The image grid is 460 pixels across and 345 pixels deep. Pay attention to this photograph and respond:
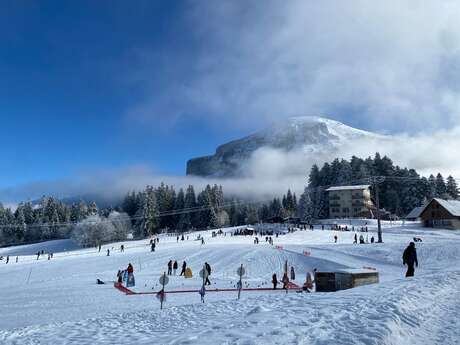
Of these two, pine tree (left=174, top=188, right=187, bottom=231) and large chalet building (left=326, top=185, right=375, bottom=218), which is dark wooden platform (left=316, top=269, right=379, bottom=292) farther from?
large chalet building (left=326, top=185, right=375, bottom=218)

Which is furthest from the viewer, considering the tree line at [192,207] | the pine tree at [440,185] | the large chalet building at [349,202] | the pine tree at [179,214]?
the large chalet building at [349,202]

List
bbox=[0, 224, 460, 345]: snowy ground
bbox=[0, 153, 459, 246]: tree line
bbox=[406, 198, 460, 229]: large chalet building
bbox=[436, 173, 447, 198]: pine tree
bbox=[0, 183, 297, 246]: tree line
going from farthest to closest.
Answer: bbox=[436, 173, 447, 198]: pine tree → bbox=[0, 153, 459, 246]: tree line → bbox=[0, 183, 297, 246]: tree line → bbox=[406, 198, 460, 229]: large chalet building → bbox=[0, 224, 460, 345]: snowy ground

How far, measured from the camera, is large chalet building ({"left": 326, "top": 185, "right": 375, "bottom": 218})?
110938 millimetres

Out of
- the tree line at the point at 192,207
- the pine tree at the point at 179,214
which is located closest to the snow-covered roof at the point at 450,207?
the tree line at the point at 192,207

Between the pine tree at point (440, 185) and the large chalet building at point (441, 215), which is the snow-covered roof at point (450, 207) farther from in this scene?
the pine tree at point (440, 185)

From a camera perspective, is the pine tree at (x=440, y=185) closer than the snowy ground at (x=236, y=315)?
No

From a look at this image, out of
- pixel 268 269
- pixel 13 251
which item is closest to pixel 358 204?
pixel 268 269

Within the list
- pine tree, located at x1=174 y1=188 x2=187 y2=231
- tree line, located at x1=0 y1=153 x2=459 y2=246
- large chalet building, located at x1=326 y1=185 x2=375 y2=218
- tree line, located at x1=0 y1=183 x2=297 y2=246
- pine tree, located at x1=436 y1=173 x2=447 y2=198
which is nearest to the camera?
tree line, located at x1=0 y1=183 x2=297 y2=246

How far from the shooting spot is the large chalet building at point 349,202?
364ft

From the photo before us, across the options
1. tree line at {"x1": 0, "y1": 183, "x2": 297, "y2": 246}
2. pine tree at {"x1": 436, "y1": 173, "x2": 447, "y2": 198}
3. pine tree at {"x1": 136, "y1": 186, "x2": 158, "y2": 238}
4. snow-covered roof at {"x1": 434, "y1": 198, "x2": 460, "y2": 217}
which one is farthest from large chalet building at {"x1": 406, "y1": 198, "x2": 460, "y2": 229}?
pine tree at {"x1": 136, "y1": 186, "x2": 158, "y2": 238}

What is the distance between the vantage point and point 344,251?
141 feet

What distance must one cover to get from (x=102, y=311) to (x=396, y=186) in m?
108

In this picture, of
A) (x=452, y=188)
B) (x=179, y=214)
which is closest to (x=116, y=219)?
(x=179, y=214)

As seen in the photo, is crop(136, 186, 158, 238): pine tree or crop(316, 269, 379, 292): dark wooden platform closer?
crop(316, 269, 379, 292): dark wooden platform
